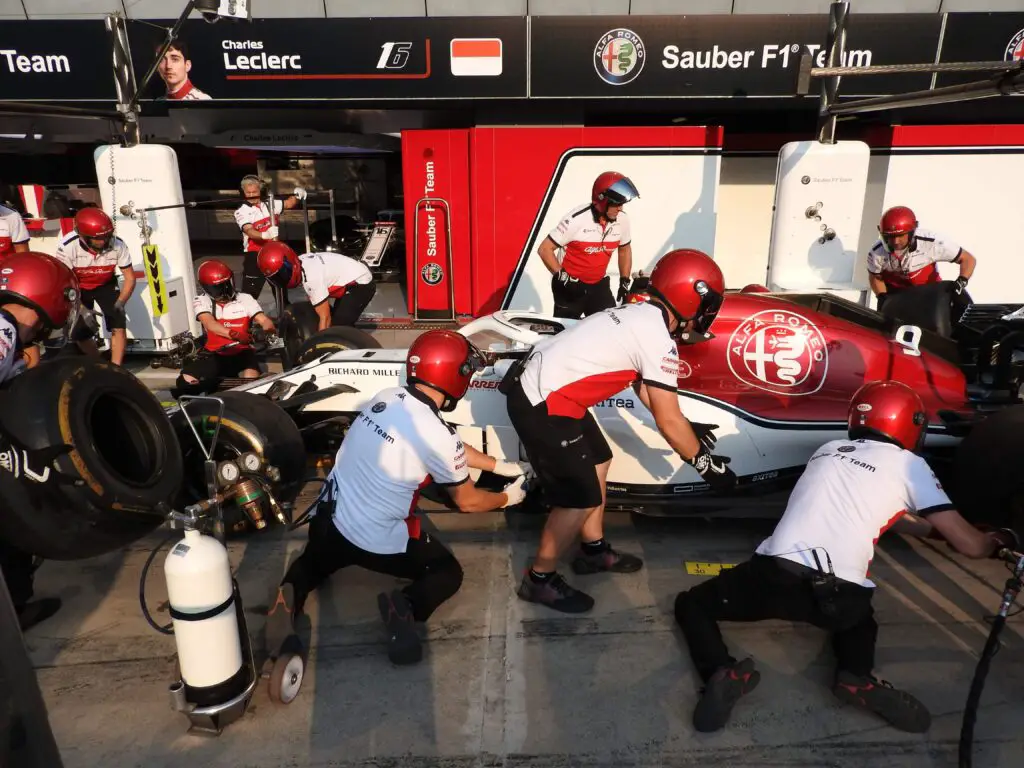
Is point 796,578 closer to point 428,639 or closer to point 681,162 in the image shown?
point 428,639

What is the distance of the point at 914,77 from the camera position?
26.3ft

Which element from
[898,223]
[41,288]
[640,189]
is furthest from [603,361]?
[640,189]

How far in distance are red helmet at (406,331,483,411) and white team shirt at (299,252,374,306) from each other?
10.9 ft

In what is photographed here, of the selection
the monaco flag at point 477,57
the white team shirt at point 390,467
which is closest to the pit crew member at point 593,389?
the white team shirt at point 390,467

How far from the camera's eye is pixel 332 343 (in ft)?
17.0

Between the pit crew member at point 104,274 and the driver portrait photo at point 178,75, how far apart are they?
2383mm

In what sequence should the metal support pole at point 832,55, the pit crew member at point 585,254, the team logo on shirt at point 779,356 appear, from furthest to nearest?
the metal support pole at point 832,55
the pit crew member at point 585,254
the team logo on shirt at point 779,356

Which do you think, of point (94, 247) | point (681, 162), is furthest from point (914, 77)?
point (94, 247)

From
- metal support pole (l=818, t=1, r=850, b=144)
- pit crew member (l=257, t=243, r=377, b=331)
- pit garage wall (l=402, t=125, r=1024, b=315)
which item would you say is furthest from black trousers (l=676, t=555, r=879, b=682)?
pit garage wall (l=402, t=125, r=1024, b=315)

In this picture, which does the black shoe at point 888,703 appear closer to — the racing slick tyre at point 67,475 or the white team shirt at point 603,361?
the white team shirt at point 603,361

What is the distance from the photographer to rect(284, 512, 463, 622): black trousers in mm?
3043

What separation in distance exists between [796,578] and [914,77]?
755 centimetres

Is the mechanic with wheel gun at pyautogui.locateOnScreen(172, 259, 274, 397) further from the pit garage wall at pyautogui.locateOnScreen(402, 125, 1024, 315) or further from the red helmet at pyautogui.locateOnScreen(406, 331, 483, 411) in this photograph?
the pit garage wall at pyautogui.locateOnScreen(402, 125, 1024, 315)

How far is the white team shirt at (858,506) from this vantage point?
2.61 metres
